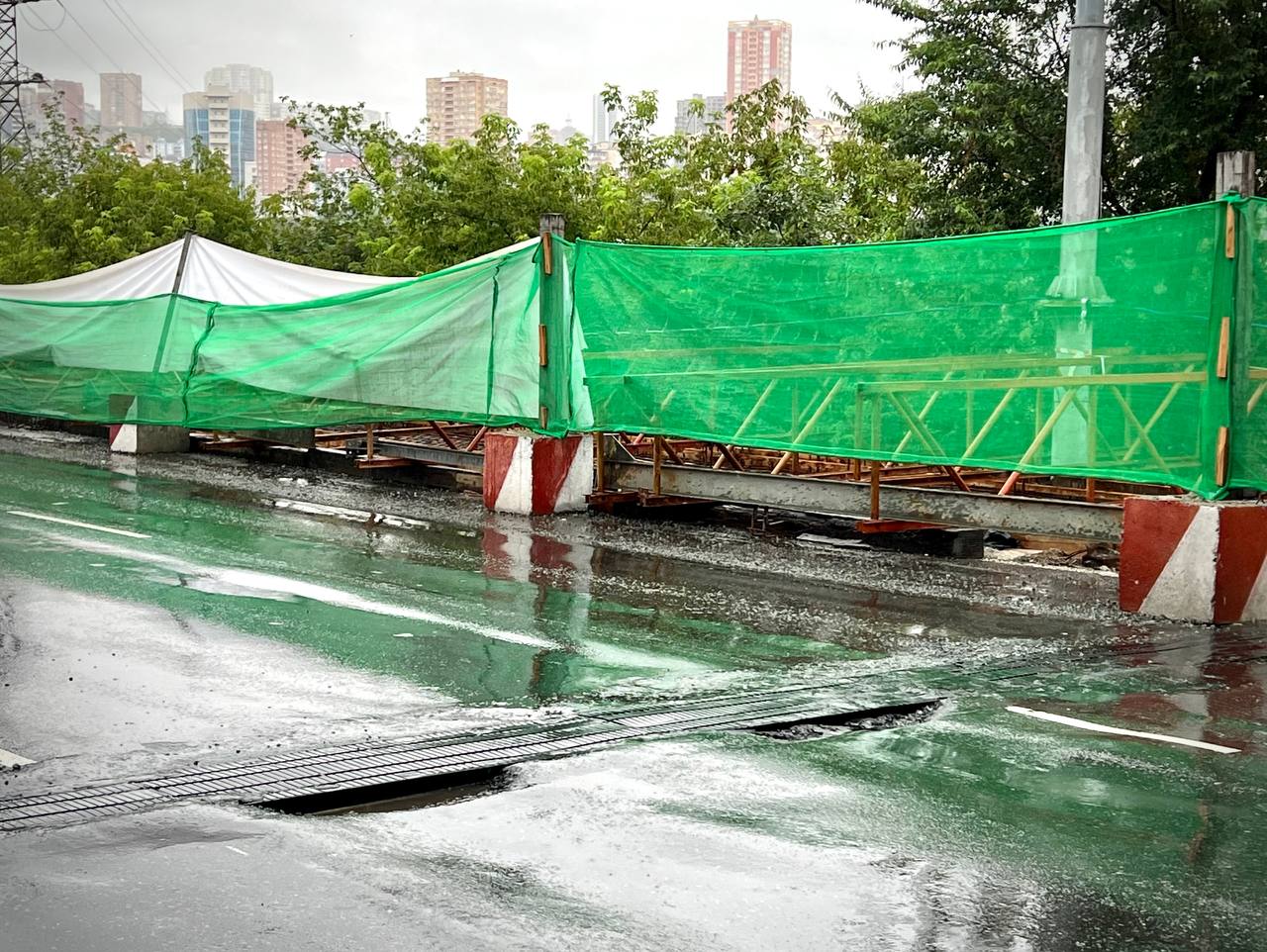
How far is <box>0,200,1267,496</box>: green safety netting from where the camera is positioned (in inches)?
393

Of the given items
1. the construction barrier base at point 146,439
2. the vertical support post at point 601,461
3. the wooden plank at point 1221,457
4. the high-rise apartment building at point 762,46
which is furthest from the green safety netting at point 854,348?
the high-rise apartment building at point 762,46

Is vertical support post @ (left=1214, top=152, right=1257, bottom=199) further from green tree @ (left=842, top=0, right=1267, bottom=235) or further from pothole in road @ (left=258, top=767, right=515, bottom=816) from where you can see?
green tree @ (left=842, top=0, right=1267, bottom=235)

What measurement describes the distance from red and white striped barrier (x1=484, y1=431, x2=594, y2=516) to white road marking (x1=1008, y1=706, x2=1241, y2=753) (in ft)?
23.8

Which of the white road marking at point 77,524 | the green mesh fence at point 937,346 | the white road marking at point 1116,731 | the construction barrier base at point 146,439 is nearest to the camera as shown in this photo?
the white road marking at point 1116,731

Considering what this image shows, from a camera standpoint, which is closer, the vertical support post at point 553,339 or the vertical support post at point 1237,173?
the vertical support post at point 1237,173

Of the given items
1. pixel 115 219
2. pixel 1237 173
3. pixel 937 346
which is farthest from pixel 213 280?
pixel 115 219

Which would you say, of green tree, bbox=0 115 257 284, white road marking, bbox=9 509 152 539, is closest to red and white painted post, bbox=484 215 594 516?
white road marking, bbox=9 509 152 539

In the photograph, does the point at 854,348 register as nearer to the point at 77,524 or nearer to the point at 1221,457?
the point at 1221,457

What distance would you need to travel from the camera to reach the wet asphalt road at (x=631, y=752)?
471 cm

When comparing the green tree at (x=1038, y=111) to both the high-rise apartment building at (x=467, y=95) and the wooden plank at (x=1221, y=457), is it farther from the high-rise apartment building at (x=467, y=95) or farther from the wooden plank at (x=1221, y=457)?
the high-rise apartment building at (x=467, y=95)

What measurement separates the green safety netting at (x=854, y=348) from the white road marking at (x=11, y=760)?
22.3 ft

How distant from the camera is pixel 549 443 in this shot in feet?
46.5

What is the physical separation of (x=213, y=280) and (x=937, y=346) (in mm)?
12376

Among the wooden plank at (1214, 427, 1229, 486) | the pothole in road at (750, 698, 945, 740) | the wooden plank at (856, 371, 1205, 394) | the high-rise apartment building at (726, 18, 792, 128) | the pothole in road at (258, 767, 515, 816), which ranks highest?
the high-rise apartment building at (726, 18, 792, 128)
